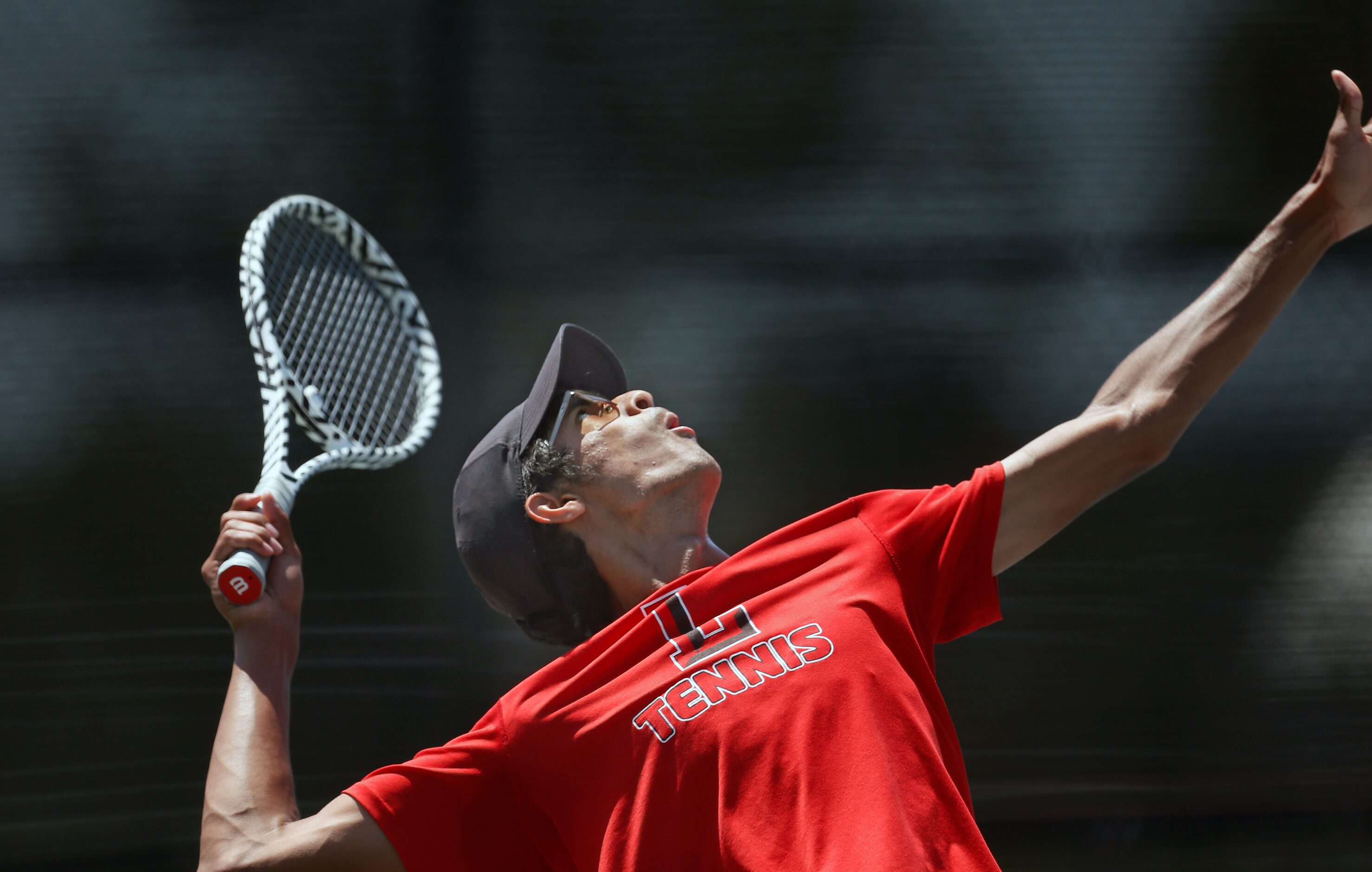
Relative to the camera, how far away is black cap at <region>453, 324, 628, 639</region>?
1693 millimetres

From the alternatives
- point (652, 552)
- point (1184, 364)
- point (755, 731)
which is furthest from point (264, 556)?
point (1184, 364)

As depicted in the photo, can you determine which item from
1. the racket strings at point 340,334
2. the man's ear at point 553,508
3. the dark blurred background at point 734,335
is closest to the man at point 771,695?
the man's ear at point 553,508

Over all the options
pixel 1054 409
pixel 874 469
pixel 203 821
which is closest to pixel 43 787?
pixel 203 821

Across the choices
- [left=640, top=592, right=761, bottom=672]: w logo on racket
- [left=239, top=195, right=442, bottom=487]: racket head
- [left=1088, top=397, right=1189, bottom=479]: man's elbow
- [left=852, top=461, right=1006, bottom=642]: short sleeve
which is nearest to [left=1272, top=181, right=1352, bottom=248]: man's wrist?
[left=1088, top=397, right=1189, bottom=479]: man's elbow

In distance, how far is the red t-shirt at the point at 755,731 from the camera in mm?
1263

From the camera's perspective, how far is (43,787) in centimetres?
207

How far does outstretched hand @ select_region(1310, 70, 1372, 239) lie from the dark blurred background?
82 cm

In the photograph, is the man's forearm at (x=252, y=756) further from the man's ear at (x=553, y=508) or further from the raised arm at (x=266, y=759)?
the man's ear at (x=553, y=508)

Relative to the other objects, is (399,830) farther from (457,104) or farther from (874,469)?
(457,104)

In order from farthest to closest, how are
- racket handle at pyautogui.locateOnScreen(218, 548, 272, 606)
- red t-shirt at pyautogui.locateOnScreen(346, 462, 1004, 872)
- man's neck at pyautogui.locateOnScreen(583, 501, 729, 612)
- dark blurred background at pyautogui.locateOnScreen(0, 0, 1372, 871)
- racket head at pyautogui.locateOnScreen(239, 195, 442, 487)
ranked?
dark blurred background at pyautogui.locateOnScreen(0, 0, 1372, 871), racket head at pyautogui.locateOnScreen(239, 195, 442, 487), man's neck at pyautogui.locateOnScreen(583, 501, 729, 612), racket handle at pyautogui.locateOnScreen(218, 548, 272, 606), red t-shirt at pyautogui.locateOnScreen(346, 462, 1004, 872)

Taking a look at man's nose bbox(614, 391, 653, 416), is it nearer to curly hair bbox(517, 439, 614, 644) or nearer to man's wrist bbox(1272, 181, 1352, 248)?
curly hair bbox(517, 439, 614, 644)

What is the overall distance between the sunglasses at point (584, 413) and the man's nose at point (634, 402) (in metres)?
0.01

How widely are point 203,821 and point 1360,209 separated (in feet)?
5.05

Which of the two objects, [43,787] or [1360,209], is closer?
[1360,209]
